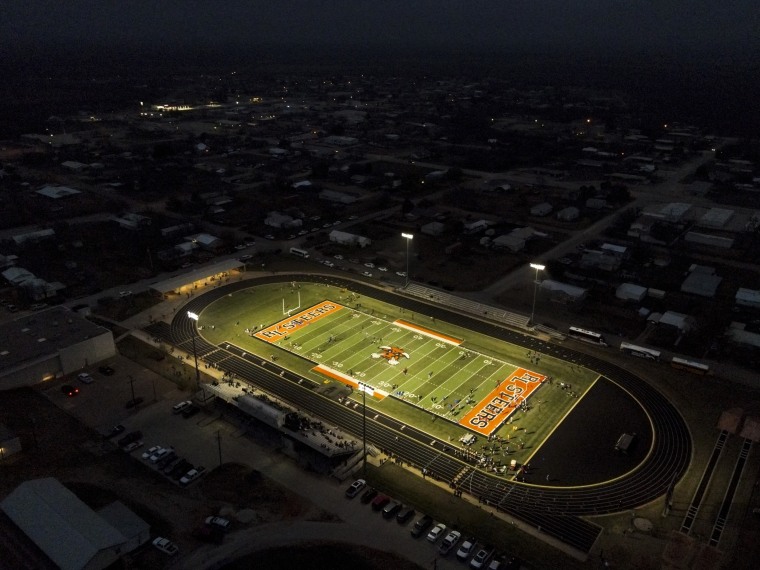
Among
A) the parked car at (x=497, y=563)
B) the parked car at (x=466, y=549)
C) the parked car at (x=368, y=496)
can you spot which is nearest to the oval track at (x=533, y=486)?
the parked car at (x=497, y=563)

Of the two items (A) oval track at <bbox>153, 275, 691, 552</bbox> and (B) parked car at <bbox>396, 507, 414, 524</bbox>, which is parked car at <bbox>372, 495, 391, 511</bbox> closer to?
(B) parked car at <bbox>396, 507, 414, 524</bbox>

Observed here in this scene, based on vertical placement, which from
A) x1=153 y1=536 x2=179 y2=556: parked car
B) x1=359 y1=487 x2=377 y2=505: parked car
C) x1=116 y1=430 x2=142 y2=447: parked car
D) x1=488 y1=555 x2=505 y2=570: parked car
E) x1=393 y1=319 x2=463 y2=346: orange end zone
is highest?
x1=153 y1=536 x2=179 y2=556: parked car

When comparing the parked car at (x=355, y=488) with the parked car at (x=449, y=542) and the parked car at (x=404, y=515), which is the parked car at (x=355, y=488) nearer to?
the parked car at (x=404, y=515)

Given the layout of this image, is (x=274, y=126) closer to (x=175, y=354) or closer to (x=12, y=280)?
(x=12, y=280)

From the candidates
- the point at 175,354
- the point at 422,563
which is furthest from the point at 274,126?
the point at 422,563

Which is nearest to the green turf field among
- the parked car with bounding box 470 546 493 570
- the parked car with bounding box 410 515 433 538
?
the parked car with bounding box 410 515 433 538

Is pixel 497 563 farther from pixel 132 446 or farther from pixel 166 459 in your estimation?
pixel 132 446
